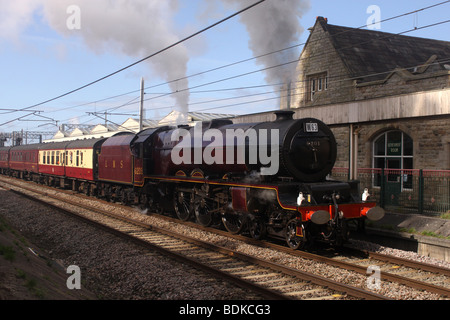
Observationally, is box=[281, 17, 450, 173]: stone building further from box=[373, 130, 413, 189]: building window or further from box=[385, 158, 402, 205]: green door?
box=[385, 158, 402, 205]: green door

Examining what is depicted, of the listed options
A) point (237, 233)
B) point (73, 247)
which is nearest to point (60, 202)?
point (73, 247)

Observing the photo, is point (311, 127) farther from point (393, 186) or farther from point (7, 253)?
point (7, 253)

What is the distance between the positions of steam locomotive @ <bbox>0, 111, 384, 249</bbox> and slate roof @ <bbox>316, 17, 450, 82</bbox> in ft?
35.7

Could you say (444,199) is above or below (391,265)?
above

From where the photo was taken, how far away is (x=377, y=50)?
21844mm

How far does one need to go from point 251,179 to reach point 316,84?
13.5m

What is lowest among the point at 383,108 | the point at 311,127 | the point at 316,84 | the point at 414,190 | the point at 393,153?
the point at 414,190

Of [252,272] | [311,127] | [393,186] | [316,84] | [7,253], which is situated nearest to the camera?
[7,253]

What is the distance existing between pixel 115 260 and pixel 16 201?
12.7 meters

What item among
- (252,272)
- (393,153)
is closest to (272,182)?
(252,272)

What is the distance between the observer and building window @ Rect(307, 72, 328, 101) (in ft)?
69.1

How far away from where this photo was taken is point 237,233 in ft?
35.1
